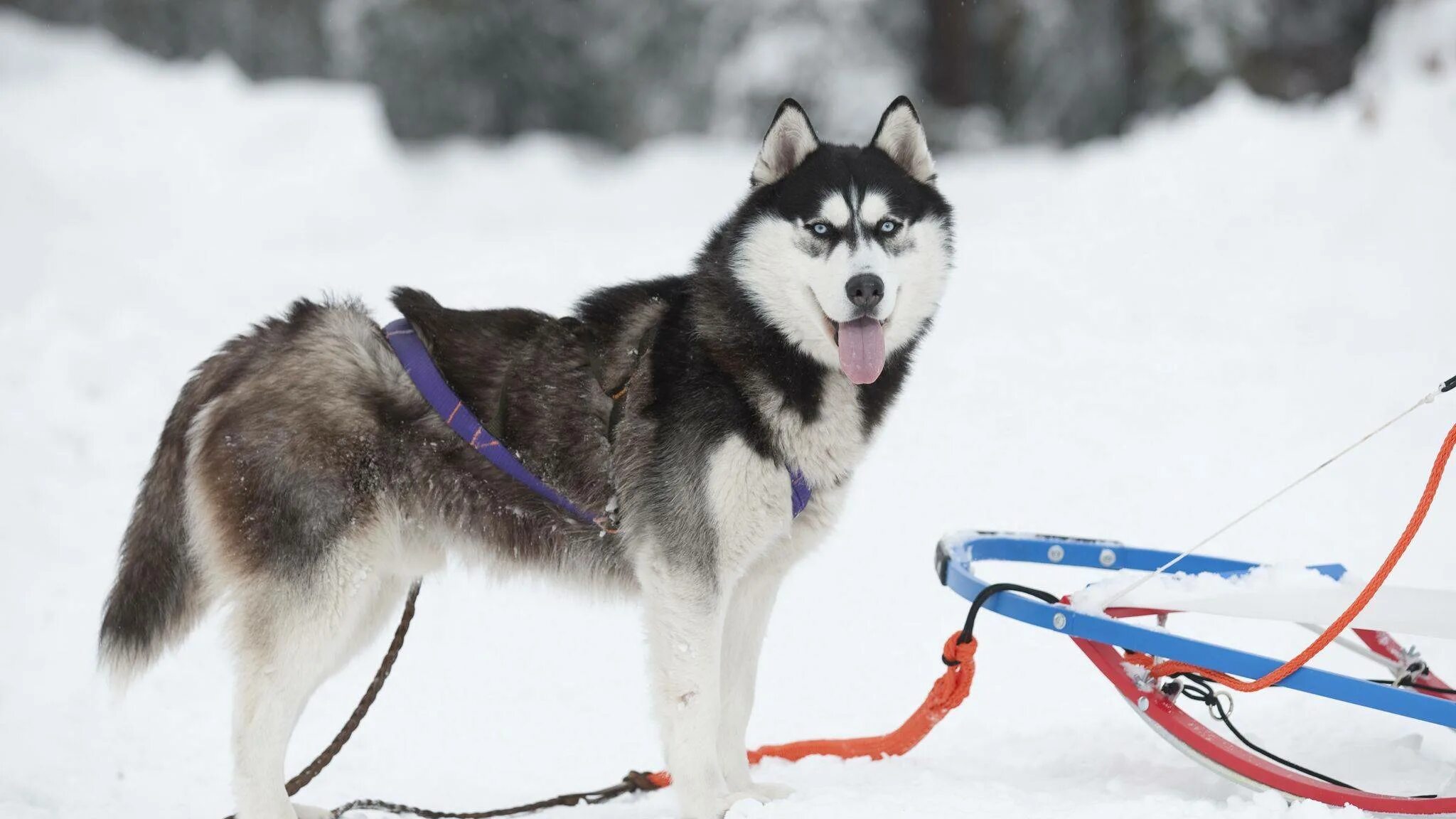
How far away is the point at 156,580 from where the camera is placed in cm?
379

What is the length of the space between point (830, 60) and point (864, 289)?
1222 centimetres

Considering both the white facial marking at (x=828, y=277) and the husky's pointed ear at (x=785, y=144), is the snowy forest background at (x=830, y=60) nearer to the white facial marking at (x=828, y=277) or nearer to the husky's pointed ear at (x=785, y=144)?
the husky's pointed ear at (x=785, y=144)

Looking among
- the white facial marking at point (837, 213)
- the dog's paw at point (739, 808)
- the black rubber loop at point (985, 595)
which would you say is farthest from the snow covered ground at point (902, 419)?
the white facial marking at point (837, 213)

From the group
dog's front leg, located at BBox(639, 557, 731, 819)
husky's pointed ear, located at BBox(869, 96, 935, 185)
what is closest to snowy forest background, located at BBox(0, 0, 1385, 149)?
husky's pointed ear, located at BBox(869, 96, 935, 185)

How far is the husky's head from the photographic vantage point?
3500mm

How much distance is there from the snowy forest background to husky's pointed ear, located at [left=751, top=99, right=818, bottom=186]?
11.5 meters

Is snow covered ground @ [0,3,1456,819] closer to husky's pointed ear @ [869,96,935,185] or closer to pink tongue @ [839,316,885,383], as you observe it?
pink tongue @ [839,316,885,383]

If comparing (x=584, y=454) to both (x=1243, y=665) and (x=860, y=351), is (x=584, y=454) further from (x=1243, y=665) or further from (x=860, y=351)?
(x=1243, y=665)

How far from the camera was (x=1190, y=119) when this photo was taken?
12.4m

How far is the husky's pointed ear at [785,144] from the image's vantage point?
3680 millimetres

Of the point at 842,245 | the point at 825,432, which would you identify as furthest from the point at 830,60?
the point at 825,432

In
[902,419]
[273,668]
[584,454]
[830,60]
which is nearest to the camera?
[273,668]

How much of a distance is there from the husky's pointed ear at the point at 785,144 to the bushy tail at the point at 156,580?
195 cm

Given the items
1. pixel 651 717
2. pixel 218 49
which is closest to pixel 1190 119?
pixel 651 717
